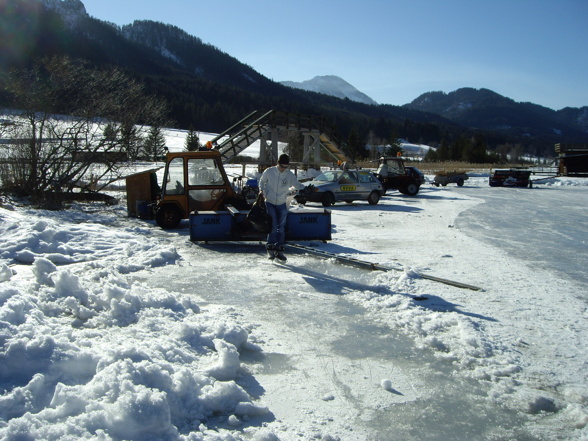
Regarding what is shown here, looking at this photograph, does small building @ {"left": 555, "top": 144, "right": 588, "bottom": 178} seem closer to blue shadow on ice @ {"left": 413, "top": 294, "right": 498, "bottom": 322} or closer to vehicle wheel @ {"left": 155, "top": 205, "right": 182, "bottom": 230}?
vehicle wheel @ {"left": 155, "top": 205, "right": 182, "bottom": 230}

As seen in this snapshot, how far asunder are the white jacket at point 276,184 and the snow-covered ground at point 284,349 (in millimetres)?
1220

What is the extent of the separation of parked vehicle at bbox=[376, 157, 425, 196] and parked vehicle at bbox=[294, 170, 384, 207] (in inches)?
243

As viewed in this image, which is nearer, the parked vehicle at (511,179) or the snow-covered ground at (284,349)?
the snow-covered ground at (284,349)

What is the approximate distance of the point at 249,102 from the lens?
14512 centimetres

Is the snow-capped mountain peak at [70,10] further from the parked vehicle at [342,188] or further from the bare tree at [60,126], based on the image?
the parked vehicle at [342,188]

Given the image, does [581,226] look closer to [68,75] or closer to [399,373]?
[399,373]

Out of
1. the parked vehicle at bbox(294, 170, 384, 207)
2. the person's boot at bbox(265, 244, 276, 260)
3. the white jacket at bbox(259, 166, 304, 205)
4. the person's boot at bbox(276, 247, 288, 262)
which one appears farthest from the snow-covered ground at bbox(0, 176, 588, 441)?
the parked vehicle at bbox(294, 170, 384, 207)

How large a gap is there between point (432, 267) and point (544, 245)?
436cm

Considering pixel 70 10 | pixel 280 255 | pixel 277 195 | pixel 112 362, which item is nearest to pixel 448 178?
pixel 277 195

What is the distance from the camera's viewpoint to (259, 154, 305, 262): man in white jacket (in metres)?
9.19

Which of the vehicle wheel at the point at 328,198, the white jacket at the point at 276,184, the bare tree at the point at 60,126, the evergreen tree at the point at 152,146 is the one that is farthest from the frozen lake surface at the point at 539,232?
the bare tree at the point at 60,126

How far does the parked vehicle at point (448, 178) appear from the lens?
39344 mm

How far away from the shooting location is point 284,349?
497cm

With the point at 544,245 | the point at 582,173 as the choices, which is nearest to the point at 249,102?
the point at 582,173
